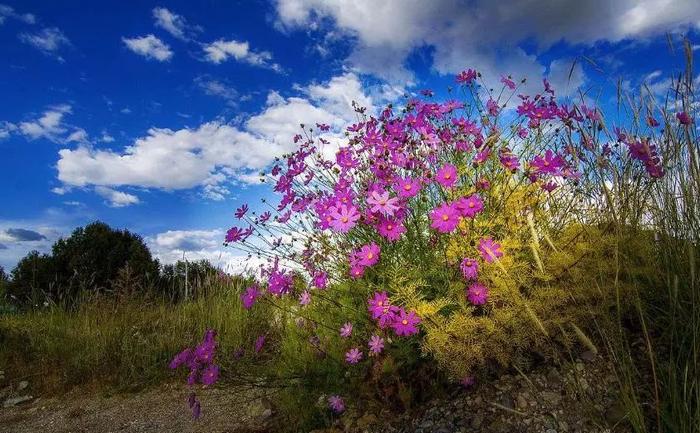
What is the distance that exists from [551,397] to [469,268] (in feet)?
2.23

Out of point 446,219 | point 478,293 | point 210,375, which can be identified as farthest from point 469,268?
point 210,375

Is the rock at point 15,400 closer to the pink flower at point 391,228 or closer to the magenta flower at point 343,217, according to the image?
the magenta flower at point 343,217

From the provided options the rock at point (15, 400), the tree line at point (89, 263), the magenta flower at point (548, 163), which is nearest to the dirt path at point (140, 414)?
the rock at point (15, 400)

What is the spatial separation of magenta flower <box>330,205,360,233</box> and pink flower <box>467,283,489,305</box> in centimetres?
65

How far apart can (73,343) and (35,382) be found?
1.84 feet

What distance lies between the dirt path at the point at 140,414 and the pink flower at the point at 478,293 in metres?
1.85

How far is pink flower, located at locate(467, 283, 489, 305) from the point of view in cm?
268

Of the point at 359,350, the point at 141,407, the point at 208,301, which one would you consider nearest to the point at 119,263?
the point at 208,301

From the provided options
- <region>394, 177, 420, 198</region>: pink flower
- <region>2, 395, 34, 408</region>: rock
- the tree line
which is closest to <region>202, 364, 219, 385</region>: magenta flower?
<region>394, 177, 420, 198</region>: pink flower

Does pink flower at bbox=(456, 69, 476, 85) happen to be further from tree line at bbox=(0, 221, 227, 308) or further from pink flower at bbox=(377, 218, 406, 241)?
tree line at bbox=(0, 221, 227, 308)

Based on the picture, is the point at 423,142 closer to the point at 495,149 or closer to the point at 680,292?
the point at 495,149

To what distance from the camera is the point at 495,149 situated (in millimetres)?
3492

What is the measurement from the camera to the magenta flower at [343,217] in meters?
2.59

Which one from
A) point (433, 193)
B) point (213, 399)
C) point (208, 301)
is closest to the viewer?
point (433, 193)
